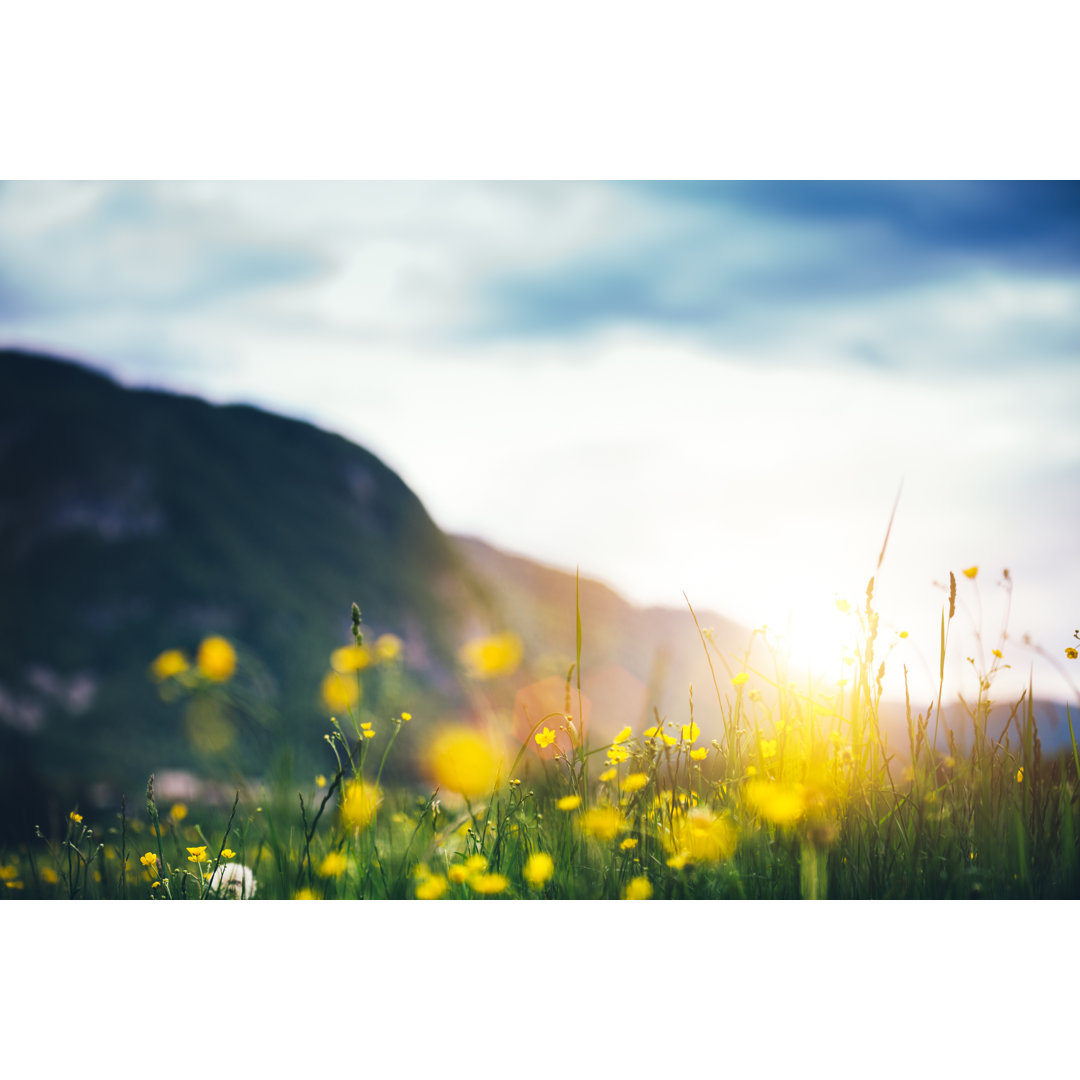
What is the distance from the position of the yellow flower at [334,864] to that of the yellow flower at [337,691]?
1.39 ft

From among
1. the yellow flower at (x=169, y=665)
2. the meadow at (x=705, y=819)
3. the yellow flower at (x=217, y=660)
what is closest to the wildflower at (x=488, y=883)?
the meadow at (x=705, y=819)

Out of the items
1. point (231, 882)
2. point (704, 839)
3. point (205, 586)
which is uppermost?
point (205, 586)

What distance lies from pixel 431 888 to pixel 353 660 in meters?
0.70

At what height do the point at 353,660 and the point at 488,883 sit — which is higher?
the point at 353,660

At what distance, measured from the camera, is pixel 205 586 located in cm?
274

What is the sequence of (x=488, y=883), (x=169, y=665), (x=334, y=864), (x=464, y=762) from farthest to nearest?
(x=169, y=665) → (x=464, y=762) → (x=334, y=864) → (x=488, y=883)

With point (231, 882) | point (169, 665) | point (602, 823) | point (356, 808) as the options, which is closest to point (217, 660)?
point (169, 665)

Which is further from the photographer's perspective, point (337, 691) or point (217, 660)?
point (217, 660)

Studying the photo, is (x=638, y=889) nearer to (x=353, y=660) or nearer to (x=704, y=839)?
(x=704, y=839)
